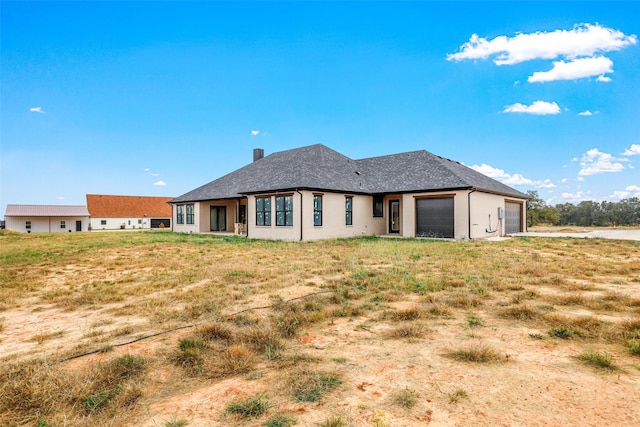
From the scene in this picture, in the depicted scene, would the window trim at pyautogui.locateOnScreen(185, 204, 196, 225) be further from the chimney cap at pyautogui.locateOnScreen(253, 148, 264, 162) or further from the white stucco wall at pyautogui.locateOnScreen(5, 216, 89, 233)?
the white stucco wall at pyautogui.locateOnScreen(5, 216, 89, 233)

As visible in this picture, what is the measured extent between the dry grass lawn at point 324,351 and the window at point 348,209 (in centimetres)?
1324

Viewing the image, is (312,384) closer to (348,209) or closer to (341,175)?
(348,209)

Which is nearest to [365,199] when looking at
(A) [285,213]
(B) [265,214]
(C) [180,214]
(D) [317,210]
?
(D) [317,210]

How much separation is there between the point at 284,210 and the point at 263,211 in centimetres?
206

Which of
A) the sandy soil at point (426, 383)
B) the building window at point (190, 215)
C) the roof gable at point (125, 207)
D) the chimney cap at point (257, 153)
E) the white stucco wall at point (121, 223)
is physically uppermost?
the chimney cap at point (257, 153)

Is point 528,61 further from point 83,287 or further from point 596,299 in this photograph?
point 83,287

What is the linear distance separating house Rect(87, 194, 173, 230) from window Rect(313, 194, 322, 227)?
123 feet

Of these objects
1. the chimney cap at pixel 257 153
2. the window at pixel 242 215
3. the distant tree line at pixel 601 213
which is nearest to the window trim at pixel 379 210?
the window at pixel 242 215

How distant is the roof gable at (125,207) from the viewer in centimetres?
4775

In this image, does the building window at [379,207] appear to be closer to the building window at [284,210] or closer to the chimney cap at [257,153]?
the building window at [284,210]

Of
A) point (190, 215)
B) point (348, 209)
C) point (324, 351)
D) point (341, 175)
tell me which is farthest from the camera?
point (190, 215)

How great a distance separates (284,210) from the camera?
772 inches

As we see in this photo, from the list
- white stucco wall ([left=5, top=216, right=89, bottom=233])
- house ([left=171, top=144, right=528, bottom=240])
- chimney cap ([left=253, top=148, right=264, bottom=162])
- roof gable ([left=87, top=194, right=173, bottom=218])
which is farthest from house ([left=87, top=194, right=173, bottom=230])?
house ([left=171, top=144, right=528, bottom=240])

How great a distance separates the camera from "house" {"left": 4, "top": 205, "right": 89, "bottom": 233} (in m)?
42.7
